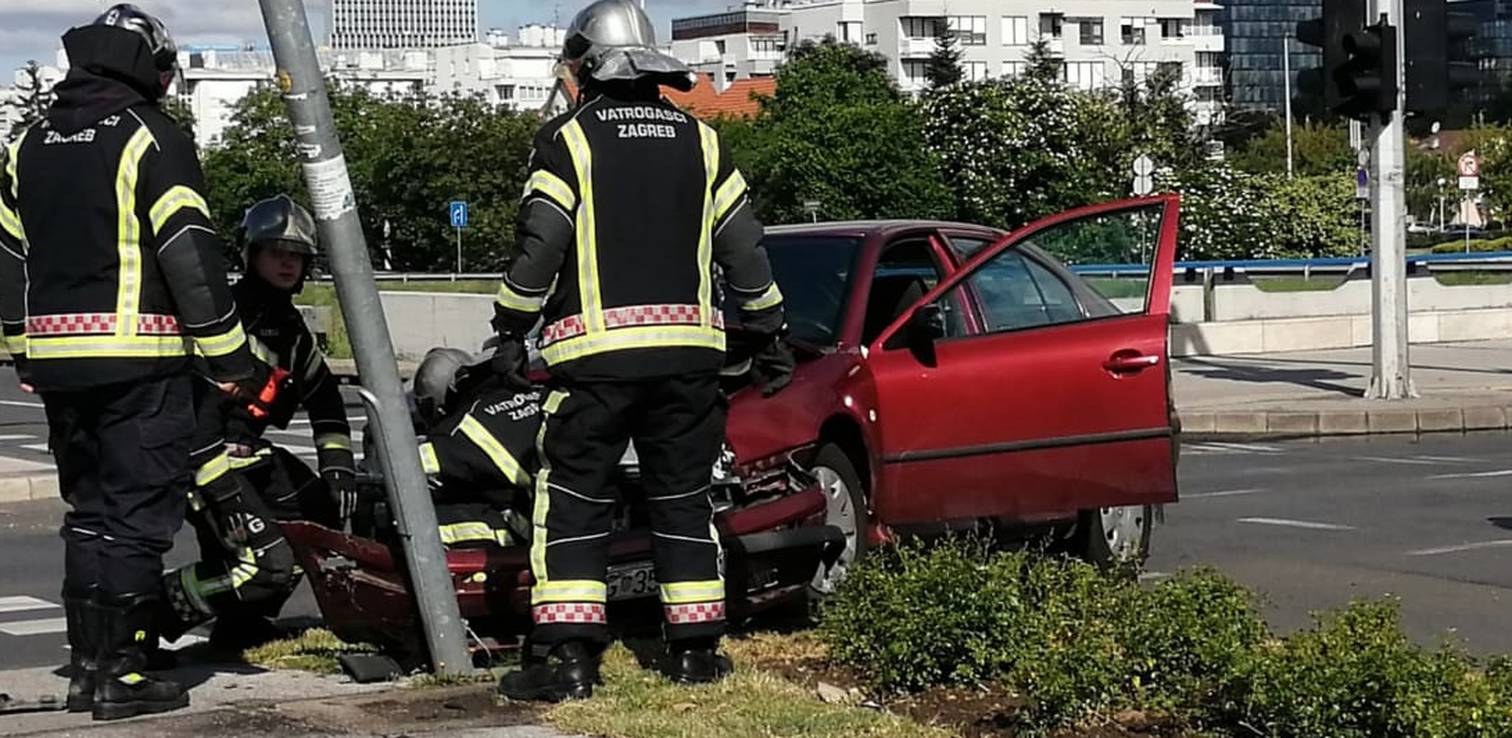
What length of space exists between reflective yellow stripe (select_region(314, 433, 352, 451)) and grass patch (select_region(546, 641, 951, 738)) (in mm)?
1449

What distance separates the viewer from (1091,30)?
132 m

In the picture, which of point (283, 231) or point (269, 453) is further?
point (269, 453)

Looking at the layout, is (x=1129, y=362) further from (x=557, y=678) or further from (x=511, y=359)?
(x=557, y=678)

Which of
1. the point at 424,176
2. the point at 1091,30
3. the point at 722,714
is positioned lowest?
the point at 722,714

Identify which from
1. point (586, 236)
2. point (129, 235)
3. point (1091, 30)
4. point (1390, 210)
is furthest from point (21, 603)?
point (1091, 30)

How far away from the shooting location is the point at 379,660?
720 cm

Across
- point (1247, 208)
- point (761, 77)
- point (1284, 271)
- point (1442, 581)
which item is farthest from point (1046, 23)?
point (1442, 581)

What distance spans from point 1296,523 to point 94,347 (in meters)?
7.68

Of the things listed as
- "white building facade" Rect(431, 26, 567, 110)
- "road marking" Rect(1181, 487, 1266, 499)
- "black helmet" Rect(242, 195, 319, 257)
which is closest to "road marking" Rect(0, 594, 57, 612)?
"black helmet" Rect(242, 195, 319, 257)

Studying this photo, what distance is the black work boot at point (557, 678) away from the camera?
6.57m

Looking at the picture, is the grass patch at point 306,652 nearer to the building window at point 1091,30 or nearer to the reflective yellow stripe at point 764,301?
the reflective yellow stripe at point 764,301

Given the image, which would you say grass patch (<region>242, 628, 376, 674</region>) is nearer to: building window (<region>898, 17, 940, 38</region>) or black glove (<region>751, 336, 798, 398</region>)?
black glove (<region>751, 336, 798, 398</region>)

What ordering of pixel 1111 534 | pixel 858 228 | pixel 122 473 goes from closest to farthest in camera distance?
1. pixel 122 473
2. pixel 858 228
3. pixel 1111 534

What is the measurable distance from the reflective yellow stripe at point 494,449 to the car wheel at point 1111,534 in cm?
308
